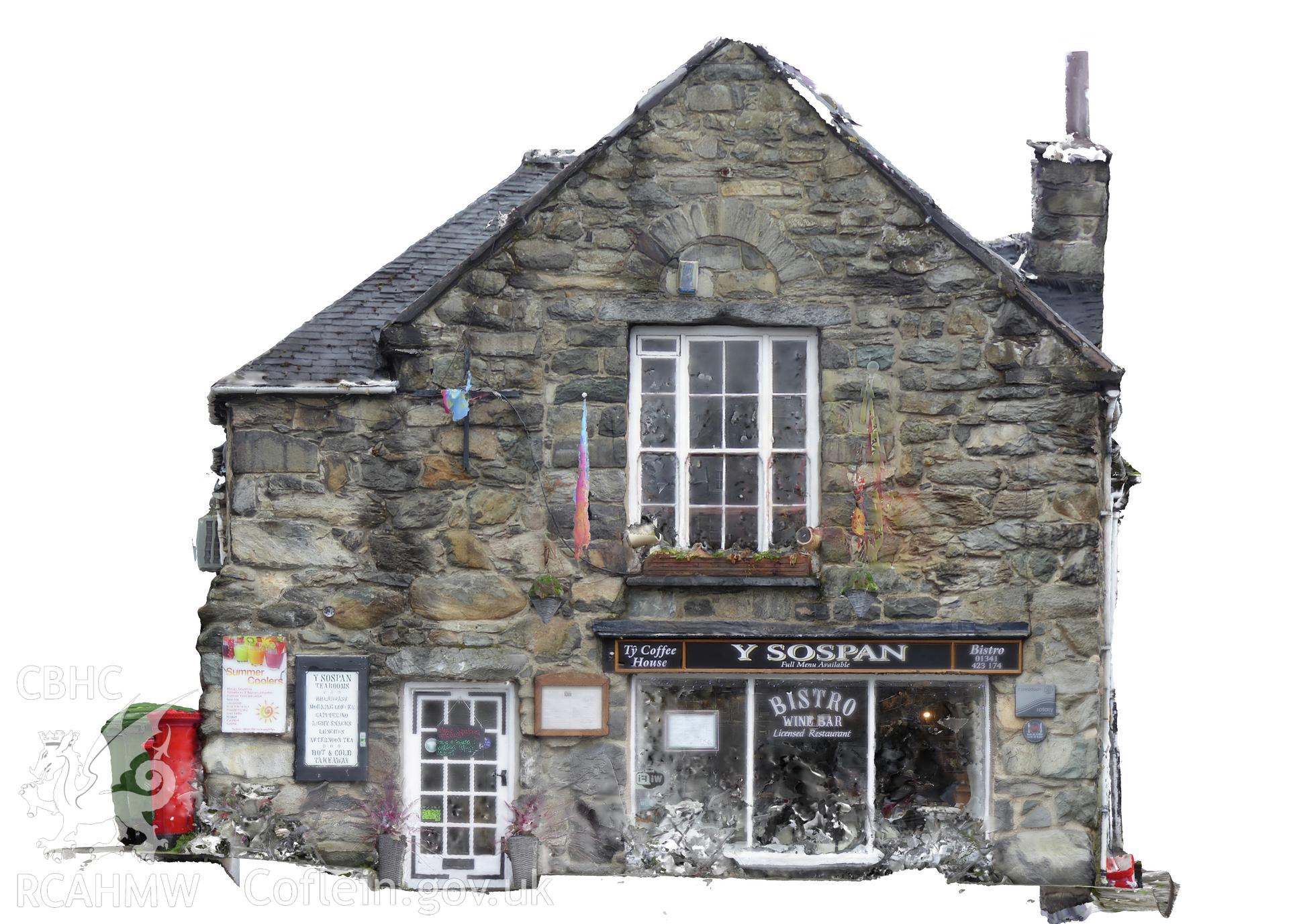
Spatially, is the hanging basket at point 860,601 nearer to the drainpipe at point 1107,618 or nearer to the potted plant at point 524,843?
the drainpipe at point 1107,618

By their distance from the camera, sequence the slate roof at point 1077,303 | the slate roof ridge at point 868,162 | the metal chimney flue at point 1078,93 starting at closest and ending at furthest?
the slate roof ridge at point 868,162 < the slate roof at point 1077,303 < the metal chimney flue at point 1078,93

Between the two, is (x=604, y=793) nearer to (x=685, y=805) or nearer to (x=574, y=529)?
(x=685, y=805)

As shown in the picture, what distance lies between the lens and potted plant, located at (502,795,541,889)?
1541cm

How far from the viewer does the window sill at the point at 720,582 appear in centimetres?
1531

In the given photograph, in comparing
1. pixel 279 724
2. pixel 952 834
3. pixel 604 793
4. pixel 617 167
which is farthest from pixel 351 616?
pixel 952 834

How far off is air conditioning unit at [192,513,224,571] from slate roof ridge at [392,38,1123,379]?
7.42ft

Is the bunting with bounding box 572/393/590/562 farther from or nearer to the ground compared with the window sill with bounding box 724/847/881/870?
farther from the ground

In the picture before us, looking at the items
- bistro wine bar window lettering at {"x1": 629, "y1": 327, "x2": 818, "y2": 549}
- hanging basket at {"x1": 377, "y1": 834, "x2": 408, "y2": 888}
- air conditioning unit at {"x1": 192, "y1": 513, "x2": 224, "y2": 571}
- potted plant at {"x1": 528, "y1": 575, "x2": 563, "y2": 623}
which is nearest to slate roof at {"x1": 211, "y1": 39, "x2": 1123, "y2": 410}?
air conditioning unit at {"x1": 192, "y1": 513, "x2": 224, "y2": 571}

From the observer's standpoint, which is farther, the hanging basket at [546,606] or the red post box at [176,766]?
the red post box at [176,766]

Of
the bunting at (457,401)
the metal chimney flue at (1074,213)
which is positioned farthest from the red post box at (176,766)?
the metal chimney flue at (1074,213)

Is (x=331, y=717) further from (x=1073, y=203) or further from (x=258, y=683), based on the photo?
(x=1073, y=203)

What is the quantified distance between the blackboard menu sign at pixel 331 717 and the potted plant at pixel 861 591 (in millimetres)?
4019

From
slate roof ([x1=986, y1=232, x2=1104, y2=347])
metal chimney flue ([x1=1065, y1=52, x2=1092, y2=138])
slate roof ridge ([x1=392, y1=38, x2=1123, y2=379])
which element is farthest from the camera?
metal chimney flue ([x1=1065, y1=52, x2=1092, y2=138])

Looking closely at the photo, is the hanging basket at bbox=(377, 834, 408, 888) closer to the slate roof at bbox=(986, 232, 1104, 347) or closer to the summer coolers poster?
the summer coolers poster
